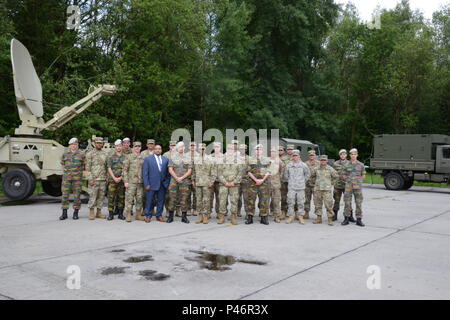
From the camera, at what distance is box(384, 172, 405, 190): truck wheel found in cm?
2030

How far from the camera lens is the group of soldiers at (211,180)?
30.9 feet

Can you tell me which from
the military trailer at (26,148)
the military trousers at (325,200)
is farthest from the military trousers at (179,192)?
the military trailer at (26,148)

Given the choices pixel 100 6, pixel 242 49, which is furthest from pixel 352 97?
pixel 100 6

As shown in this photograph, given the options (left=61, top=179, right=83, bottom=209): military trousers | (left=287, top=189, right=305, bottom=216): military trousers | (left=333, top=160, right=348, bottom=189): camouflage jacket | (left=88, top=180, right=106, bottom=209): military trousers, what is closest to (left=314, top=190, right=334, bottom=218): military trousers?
(left=287, top=189, right=305, bottom=216): military trousers

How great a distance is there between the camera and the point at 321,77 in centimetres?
3434

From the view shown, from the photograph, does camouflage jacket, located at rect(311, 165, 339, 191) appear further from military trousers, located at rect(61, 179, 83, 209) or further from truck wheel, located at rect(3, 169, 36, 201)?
truck wheel, located at rect(3, 169, 36, 201)

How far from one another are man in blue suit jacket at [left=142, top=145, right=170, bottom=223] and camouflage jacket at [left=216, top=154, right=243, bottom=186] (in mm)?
1243

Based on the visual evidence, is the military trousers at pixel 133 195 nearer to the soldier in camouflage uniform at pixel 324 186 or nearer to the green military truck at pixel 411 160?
the soldier in camouflage uniform at pixel 324 186

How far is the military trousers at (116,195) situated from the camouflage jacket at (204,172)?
174cm

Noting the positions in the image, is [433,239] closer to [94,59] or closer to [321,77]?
[94,59]

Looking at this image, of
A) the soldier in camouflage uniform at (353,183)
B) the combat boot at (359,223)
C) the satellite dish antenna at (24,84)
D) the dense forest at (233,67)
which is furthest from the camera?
the dense forest at (233,67)

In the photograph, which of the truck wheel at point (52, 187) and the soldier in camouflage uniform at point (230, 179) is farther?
the truck wheel at point (52, 187)

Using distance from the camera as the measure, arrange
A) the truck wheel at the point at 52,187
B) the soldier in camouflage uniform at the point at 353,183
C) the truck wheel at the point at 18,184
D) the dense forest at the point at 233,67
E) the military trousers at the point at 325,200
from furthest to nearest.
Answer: the dense forest at the point at 233,67, the truck wheel at the point at 52,187, the truck wheel at the point at 18,184, the military trousers at the point at 325,200, the soldier in camouflage uniform at the point at 353,183

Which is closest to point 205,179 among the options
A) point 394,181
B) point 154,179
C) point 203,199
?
point 203,199
